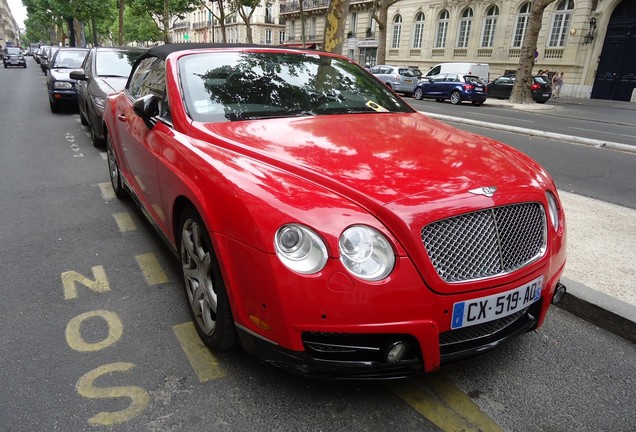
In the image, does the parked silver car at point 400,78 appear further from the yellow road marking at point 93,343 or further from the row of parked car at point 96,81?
the yellow road marking at point 93,343

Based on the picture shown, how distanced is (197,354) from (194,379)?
0.22 m

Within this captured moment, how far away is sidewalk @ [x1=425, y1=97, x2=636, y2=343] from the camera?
3.00 metres

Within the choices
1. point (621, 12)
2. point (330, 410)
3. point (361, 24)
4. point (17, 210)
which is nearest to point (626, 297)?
point (330, 410)

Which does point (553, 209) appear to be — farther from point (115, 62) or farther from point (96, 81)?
point (115, 62)

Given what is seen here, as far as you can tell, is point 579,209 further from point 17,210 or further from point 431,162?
point 17,210

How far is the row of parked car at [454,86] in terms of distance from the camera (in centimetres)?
2277

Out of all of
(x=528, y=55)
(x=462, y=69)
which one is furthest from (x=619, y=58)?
(x=528, y=55)

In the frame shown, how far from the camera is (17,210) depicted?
4.95m

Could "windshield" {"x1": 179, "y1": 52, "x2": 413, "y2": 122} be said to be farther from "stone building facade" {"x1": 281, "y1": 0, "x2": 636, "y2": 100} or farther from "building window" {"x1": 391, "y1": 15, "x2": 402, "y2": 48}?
"building window" {"x1": 391, "y1": 15, "x2": 402, "y2": 48}

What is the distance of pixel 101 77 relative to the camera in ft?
26.6

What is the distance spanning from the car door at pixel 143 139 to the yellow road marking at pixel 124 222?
1.47ft

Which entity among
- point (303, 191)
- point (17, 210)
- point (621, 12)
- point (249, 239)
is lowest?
point (17, 210)

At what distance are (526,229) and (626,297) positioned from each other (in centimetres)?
156

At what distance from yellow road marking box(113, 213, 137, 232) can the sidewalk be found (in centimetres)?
372
